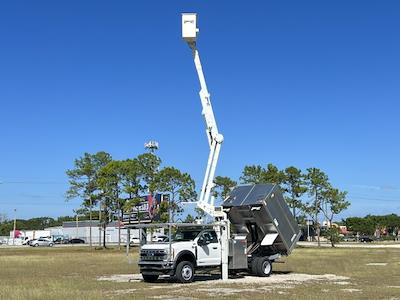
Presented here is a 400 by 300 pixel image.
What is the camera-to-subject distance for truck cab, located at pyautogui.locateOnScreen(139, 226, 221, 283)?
22.6 metres

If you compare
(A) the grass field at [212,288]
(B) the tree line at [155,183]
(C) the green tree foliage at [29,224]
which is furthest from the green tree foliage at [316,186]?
(C) the green tree foliage at [29,224]

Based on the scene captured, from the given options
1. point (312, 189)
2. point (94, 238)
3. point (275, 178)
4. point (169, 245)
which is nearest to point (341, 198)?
point (312, 189)

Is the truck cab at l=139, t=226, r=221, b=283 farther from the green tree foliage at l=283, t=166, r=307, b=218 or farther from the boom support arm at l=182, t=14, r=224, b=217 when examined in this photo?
the green tree foliage at l=283, t=166, r=307, b=218

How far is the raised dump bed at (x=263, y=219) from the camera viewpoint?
25.3 meters

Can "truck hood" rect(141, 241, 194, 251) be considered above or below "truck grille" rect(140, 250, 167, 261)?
above

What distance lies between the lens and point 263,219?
1004 inches

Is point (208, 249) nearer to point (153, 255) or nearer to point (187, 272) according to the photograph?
point (187, 272)

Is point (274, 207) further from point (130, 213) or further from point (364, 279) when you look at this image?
point (130, 213)

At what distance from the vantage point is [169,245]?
74.1 feet

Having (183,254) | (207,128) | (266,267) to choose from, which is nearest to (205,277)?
(266,267)

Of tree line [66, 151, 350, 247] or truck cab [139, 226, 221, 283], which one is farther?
tree line [66, 151, 350, 247]

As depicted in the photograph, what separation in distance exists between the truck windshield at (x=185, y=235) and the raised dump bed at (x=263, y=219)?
263 centimetres

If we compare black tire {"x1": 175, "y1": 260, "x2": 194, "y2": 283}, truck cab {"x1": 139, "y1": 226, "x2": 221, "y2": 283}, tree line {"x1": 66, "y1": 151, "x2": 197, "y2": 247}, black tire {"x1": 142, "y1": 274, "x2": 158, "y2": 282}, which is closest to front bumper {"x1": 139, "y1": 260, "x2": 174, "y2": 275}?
truck cab {"x1": 139, "y1": 226, "x2": 221, "y2": 283}

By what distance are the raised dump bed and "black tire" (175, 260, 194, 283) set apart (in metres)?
3.69
